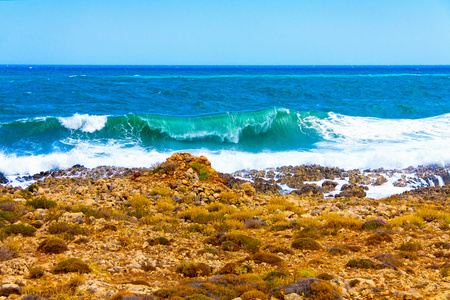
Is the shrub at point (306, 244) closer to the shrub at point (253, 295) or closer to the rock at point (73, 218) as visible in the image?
the shrub at point (253, 295)

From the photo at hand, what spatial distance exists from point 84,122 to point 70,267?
23.5 metres

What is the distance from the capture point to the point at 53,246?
7.70m

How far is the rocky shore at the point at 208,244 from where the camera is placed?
239 inches

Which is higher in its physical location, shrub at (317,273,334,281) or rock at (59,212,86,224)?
shrub at (317,273,334,281)

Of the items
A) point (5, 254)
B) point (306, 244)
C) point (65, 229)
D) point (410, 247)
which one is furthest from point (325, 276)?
point (65, 229)

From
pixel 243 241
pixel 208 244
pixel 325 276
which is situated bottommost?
pixel 208 244

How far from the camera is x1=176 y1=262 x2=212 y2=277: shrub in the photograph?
22.9 ft

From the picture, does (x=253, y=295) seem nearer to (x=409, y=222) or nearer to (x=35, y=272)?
(x=35, y=272)

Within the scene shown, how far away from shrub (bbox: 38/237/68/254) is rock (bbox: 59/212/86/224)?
1479 millimetres

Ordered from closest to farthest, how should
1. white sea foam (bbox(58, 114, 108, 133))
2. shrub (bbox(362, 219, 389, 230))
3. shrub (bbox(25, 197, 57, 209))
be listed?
shrub (bbox(362, 219, 389, 230)) → shrub (bbox(25, 197, 57, 209)) → white sea foam (bbox(58, 114, 108, 133))

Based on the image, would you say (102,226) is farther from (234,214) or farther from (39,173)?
(39,173)

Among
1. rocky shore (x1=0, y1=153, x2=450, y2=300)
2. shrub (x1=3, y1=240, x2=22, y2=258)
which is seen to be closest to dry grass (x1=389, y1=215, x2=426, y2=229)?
rocky shore (x1=0, y1=153, x2=450, y2=300)

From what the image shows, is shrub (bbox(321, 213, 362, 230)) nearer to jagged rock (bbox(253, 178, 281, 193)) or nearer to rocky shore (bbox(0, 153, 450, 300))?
rocky shore (bbox(0, 153, 450, 300))

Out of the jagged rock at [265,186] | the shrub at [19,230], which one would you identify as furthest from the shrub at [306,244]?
the jagged rock at [265,186]
